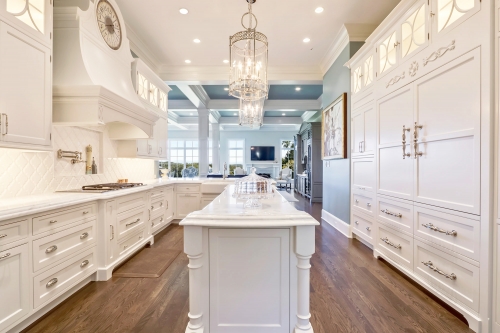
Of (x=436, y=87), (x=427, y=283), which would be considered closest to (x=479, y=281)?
(x=427, y=283)

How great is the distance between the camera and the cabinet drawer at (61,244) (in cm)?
173

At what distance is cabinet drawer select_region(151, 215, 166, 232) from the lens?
3691 mm

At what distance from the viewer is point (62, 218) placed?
6.31ft

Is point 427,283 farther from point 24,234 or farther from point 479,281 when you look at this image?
point 24,234

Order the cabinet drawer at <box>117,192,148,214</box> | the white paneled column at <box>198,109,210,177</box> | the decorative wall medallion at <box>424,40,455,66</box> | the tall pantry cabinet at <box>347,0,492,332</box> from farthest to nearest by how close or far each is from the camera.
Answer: the white paneled column at <box>198,109,210,177</box> → the cabinet drawer at <box>117,192,148,214</box> → the decorative wall medallion at <box>424,40,455,66</box> → the tall pantry cabinet at <box>347,0,492,332</box>

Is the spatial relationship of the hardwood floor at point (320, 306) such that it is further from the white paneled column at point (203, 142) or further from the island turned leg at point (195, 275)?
the white paneled column at point (203, 142)

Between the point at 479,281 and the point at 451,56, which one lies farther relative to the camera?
the point at 451,56

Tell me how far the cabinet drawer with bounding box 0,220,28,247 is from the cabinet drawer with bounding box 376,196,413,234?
3.16 metres

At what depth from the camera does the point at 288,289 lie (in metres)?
1.45

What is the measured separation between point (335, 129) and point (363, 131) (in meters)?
0.99

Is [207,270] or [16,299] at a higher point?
[207,270]

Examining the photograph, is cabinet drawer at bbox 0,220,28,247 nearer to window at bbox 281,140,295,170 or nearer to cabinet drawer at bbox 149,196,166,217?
cabinet drawer at bbox 149,196,166,217

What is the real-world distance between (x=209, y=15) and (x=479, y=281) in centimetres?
401

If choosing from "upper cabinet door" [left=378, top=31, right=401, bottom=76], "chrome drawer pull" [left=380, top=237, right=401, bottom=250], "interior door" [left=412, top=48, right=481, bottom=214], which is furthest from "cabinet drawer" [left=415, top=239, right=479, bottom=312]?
"upper cabinet door" [left=378, top=31, right=401, bottom=76]
